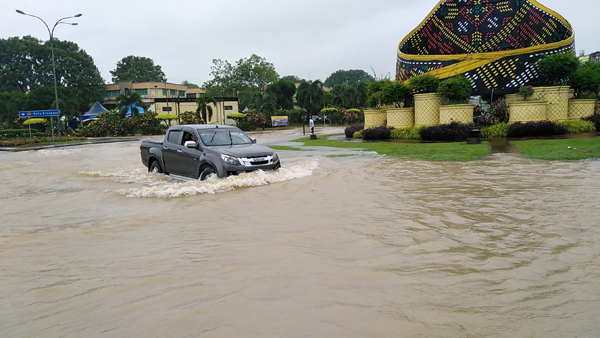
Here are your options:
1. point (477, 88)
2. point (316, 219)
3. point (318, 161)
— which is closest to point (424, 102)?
point (477, 88)

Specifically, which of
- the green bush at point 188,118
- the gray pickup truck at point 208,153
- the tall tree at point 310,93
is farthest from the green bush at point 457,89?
the tall tree at point 310,93

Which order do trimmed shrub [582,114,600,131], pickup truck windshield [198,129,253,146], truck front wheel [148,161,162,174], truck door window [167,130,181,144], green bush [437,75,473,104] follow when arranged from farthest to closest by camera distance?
green bush [437,75,473,104] < trimmed shrub [582,114,600,131] < truck front wheel [148,161,162,174] < truck door window [167,130,181,144] < pickup truck windshield [198,129,253,146]

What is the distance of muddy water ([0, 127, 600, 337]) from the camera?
11.3ft

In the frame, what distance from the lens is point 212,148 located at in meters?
10.4

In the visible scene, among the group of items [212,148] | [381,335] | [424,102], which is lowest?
[381,335]

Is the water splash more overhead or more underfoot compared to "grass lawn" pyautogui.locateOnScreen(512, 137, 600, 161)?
more underfoot

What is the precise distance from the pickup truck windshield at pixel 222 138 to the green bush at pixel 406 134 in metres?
12.5

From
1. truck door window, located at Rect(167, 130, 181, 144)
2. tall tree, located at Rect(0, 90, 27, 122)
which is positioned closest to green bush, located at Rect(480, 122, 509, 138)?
truck door window, located at Rect(167, 130, 181, 144)

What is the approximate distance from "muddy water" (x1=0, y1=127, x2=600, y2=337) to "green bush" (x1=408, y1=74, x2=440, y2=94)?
1371 cm

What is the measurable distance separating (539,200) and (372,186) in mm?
3181

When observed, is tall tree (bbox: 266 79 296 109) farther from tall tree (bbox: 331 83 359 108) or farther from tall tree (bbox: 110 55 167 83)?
tall tree (bbox: 110 55 167 83)

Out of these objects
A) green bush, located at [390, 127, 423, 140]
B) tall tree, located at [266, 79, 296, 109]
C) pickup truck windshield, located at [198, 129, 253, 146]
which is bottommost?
green bush, located at [390, 127, 423, 140]

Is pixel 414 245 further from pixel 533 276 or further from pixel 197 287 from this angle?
pixel 197 287

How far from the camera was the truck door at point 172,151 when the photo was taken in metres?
11.2
